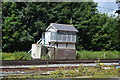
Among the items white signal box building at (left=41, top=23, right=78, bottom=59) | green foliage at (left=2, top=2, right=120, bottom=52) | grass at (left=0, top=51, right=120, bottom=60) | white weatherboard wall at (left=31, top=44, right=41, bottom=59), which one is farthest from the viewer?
green foliage at (left=2, top=2, right=120, bottom=52)

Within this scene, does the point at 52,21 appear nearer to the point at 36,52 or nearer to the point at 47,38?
the point at 47,38

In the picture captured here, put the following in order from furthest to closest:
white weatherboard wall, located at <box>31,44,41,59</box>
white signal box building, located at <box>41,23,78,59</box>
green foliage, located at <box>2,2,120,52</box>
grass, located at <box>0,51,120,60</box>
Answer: green foliage, located at <box>2,2,120,52</box>, white signal box building, located at <box>41,23,78,59</box>, white weatherboard wall, located at <box>31,44,41,59</box>, grass, located at <box>0,51,120,60</box>

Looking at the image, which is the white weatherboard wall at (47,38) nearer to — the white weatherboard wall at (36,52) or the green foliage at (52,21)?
the green foliage at (52,21)

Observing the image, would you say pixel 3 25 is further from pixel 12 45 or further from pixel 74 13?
pixel 74 13

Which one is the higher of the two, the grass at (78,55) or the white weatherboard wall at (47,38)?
the white weatherboard wall at (47,38)

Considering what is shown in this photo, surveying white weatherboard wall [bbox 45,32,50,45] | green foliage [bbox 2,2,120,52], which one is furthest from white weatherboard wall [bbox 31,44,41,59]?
green foliage [bbox 2,2,120,52]

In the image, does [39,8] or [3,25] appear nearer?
[3,25]

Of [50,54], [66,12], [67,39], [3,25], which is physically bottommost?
[50,54]

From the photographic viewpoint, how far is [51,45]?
84.1 feet

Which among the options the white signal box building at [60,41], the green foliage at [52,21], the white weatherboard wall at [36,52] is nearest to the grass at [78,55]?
the white weatherboard wall at [36,52]

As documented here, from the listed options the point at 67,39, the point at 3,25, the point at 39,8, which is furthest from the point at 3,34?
the point at 67,39

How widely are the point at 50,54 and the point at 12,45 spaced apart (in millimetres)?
6360

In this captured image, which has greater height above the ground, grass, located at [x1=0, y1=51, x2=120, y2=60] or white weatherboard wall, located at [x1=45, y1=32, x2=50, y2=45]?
white weatherboard wall, located at [x1=45, y1=32, x2=50, y2=45]

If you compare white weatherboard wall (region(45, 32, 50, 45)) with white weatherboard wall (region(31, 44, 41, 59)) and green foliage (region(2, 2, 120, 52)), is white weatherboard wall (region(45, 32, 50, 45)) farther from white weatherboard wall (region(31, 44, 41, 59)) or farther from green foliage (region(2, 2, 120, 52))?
white weatherboard wall (region(31, 44, 41, 59))
